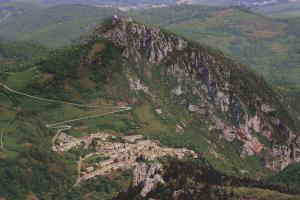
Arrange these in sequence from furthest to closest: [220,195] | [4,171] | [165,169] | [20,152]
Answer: [20,152]
[4,171]
[165,169]
[220,195]

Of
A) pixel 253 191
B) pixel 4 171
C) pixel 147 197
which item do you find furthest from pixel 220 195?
pixel 4 171

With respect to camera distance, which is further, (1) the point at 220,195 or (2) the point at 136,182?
(2) the point at 136,182

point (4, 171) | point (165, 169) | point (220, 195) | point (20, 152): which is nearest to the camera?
point (220, 195)

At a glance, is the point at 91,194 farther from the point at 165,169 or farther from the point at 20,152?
the point at 165,169

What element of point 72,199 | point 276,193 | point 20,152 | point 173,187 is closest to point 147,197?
point 173,187

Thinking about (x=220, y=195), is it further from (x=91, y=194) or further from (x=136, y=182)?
(x=91, y=194)

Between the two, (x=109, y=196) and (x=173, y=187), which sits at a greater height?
(x=173, y=187)
